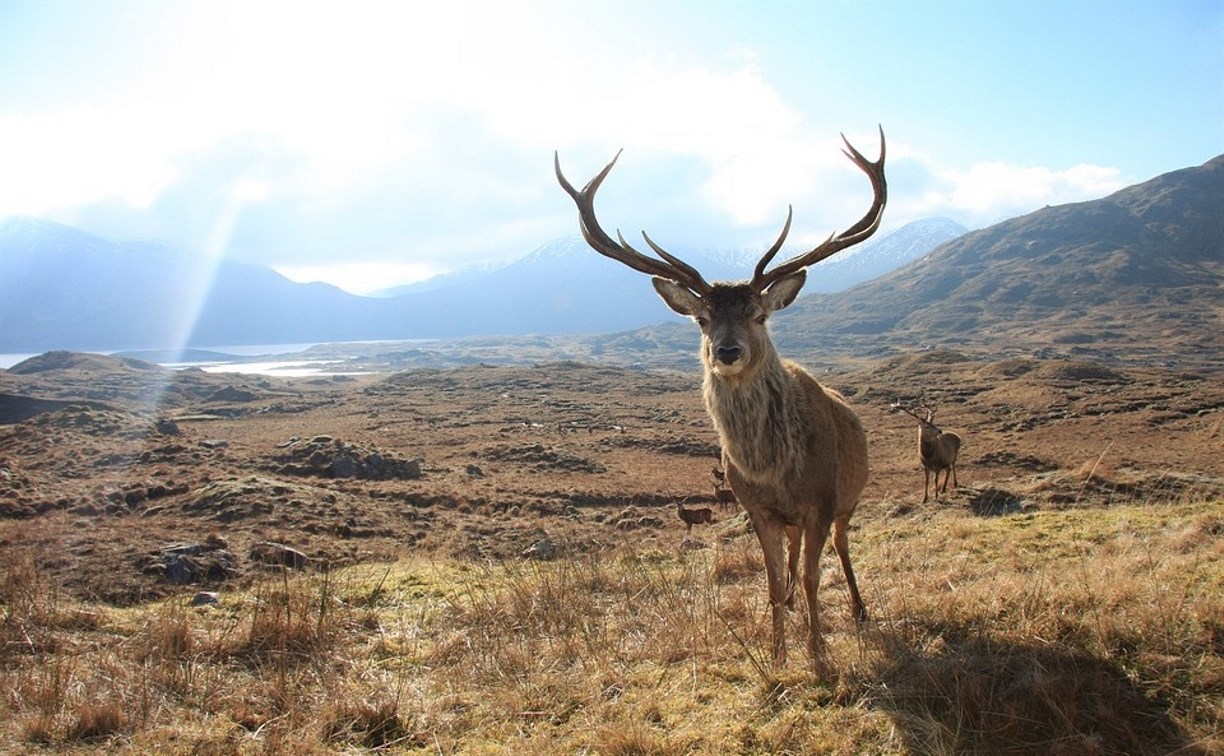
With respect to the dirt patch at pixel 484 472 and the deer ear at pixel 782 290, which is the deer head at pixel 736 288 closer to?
the deer ear at pixel 782 290

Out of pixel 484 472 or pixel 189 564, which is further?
pixel 484 472

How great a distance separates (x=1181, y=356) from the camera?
96.4 metres

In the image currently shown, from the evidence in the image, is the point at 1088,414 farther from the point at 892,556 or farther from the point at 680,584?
the point at 680,584

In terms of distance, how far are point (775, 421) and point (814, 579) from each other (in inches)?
53.5

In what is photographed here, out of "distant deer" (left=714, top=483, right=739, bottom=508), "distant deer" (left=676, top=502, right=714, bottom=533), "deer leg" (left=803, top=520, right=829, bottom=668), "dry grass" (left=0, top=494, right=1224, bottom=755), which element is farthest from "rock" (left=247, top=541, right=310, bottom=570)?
"distant deer" (left=714, top=483, right=739, bottom=508)

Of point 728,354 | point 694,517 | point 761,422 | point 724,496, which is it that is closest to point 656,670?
point 761,422

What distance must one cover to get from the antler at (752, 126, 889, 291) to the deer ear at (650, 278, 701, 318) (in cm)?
59

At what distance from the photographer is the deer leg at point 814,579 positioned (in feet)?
16.0

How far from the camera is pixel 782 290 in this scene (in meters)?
6.42

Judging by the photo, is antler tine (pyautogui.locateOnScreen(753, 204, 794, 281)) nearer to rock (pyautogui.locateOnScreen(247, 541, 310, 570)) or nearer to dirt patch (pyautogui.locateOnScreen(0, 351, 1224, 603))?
dirt patch (pyautogui.locateOnScreen(0, 351, 1224, 603))

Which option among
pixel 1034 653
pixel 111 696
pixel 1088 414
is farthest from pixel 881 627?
pixel 1088 414

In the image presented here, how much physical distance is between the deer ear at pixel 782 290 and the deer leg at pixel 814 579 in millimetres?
2075

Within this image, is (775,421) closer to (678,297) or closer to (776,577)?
(776,577)

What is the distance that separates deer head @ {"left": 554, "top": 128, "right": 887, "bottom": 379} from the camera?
5941mm
